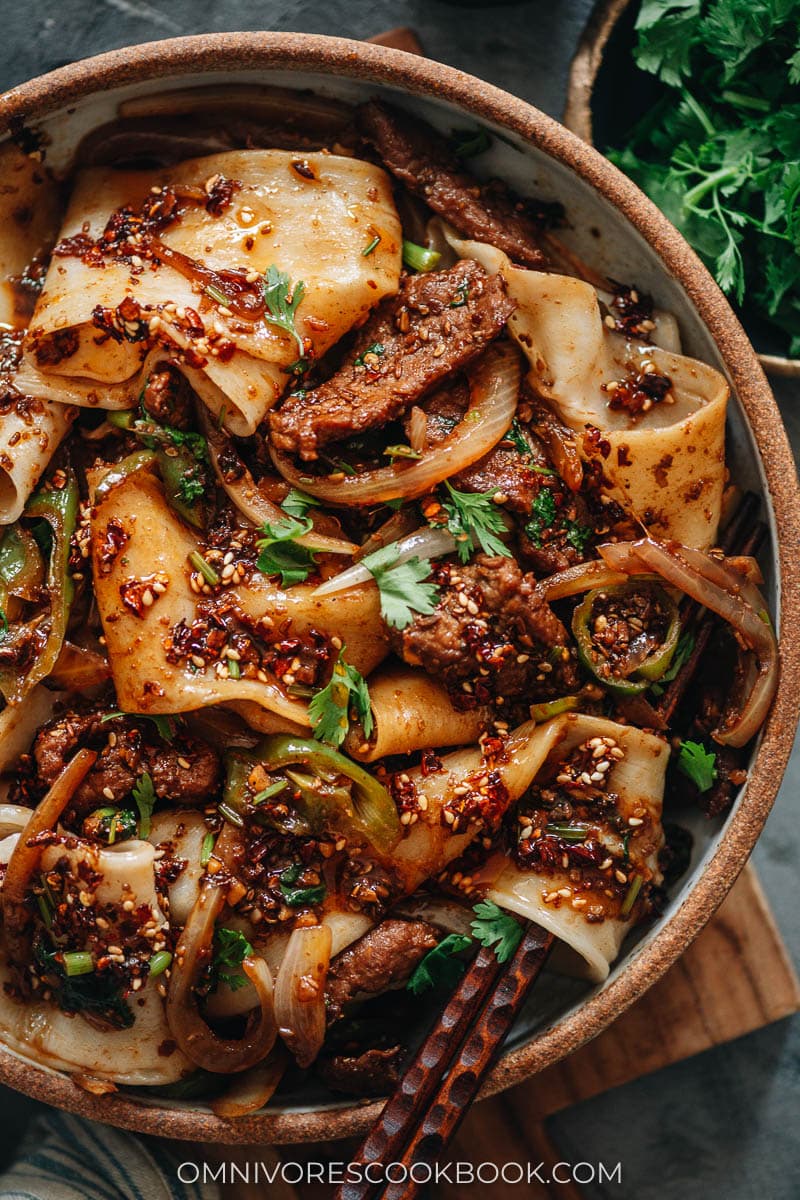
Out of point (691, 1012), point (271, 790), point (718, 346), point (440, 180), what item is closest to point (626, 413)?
point (718, 346)

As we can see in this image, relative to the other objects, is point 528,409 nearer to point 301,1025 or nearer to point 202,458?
point 202,458

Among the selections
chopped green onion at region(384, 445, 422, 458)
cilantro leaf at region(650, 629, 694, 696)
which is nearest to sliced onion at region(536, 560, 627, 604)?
cilantro leaf at region(650, 629, 694, 696)

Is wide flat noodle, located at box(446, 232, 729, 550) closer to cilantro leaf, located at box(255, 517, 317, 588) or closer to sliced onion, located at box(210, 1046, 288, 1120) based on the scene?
cilantro leaf, located at box(255, 517, 317, 588)

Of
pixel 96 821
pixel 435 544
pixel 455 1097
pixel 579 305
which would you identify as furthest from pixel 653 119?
pixel 455 1097

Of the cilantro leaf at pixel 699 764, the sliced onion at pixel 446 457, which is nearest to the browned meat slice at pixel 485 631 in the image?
the sliced onion at pixel 446 457

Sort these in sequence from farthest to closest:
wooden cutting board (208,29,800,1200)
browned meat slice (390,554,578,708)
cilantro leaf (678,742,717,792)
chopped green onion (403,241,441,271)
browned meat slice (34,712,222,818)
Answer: wooden cutting board (208,29,800,1200) < chopped green onion (403,241,441,271) < cilantro leaf (678,742,717,792) < browned meat slice (34,712,222,818) < browned meat slice (390,554,578,708)
